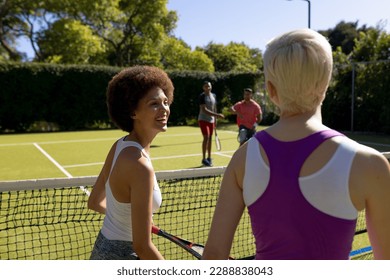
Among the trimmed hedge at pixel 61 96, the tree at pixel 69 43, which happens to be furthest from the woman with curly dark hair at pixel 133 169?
the tree at pixel 69 43

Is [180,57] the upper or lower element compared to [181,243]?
upper

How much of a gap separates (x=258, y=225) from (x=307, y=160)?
0.96 feet

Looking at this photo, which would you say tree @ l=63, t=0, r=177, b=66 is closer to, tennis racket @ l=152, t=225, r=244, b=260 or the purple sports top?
tennis racket @ l=152, t=225, r=244, b=260

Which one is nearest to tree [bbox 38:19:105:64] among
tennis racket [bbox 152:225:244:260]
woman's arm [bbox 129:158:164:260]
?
tennis racket [bbox 152:225:244:260]

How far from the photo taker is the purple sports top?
1271mm

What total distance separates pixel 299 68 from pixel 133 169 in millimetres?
950

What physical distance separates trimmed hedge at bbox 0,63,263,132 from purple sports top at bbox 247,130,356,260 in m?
19.4

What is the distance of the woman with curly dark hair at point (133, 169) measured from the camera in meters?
1.87

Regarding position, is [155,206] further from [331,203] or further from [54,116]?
[54,116]

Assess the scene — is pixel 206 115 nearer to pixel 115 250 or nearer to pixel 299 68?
pixel 115 250

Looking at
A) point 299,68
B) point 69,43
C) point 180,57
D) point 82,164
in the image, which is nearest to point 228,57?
point 180,57

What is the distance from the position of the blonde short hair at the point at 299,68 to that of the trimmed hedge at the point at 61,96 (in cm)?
1934

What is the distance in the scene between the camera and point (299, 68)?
51.2 inches

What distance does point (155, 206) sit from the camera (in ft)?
6.90
